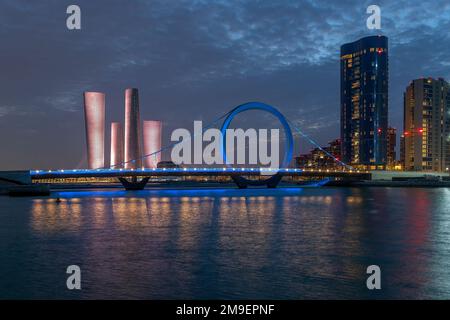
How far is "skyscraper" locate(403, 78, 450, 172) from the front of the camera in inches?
6560

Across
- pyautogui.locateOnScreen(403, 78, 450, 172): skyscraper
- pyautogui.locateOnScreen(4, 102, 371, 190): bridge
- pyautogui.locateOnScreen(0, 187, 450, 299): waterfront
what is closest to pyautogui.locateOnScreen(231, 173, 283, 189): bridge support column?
pyautogui.locateOnScreen(4, 102, 371, 190): bridge

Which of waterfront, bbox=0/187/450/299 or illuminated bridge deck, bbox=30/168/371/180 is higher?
illuminated bridge deck, bbox=30/168/371/180

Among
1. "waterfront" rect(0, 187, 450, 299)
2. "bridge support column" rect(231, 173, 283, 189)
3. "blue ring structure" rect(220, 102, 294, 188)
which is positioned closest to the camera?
"waterfront" rect(0, 187, 450, 299)

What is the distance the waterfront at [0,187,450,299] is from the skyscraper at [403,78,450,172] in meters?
139

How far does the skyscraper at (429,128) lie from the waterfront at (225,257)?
139353 millimetres

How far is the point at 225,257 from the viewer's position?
20.9m

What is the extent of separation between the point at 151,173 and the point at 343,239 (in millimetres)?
56092

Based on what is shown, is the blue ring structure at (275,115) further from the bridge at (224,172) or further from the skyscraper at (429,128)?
the skyscraper at (429,128)

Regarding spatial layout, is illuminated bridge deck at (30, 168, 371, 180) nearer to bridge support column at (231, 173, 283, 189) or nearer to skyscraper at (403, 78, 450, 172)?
bridge support column at (231, 173, 283, 189)

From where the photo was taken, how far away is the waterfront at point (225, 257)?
1518 cm

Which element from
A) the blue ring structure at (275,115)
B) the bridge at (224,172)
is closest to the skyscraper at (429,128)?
the bridge at (224,172)

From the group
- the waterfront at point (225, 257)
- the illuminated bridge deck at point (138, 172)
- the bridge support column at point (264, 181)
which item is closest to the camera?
the waterfront at point (225, 257)

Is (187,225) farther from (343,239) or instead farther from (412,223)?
(412,223)
